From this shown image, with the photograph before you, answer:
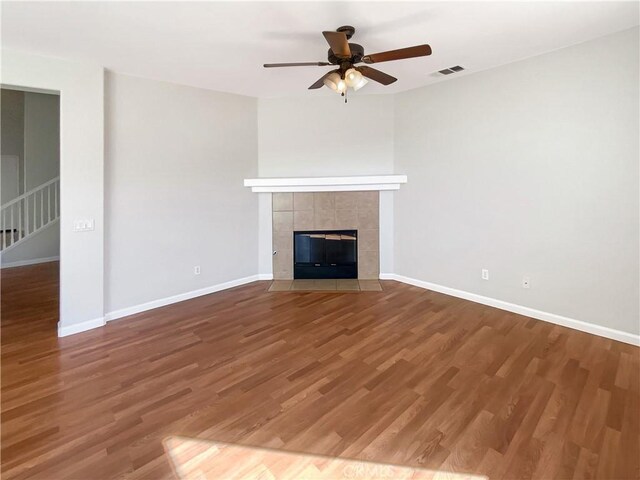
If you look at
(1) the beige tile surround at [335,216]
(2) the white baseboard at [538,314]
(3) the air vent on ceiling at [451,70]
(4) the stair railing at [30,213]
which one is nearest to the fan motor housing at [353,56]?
(3) the air vent on ceiling at [451,70]

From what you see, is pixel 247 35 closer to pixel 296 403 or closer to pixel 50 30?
pixel 50 30

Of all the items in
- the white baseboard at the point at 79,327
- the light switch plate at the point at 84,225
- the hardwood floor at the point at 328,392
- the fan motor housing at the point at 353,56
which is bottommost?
the hardwood floor at the point at 328,392

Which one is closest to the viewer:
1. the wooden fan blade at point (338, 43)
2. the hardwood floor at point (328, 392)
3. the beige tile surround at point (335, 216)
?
the hardwood floor at point (328, 392)

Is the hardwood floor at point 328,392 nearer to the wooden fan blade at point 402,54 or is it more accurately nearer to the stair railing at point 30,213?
the wooden fan blade at point 402,54

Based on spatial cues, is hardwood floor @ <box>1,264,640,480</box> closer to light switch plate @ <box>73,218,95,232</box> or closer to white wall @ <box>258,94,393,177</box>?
light switch plate @ <box>73,218,95,232</box>

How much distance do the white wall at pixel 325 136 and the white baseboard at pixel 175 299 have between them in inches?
66.4

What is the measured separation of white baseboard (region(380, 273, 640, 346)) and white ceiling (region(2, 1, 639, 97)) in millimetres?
2696

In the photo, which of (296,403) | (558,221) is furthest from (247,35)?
(558,221)

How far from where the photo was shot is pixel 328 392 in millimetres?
2291

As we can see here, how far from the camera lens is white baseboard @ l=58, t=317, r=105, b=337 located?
324 cm

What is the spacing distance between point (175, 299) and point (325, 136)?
315 centimetres

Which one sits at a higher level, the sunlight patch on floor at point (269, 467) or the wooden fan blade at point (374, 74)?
the wooden fan blade at point (374, 74)

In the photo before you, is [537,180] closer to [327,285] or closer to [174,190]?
[327,285]

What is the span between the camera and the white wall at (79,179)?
3.14m
